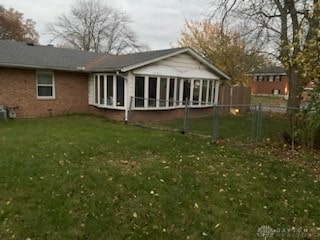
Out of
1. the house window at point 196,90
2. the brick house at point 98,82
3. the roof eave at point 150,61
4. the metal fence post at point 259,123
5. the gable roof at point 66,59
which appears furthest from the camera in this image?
the house window at point 196,90

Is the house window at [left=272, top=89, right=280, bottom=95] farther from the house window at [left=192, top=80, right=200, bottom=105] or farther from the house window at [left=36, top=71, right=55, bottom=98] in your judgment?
the house window at [left=36, top=71, right=55, bottom=98]

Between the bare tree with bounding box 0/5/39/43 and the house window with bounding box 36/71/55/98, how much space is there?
26.0 meters

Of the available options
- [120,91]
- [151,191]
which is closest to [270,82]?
[120,91]

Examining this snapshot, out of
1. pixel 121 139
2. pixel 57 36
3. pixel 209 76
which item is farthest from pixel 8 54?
pixel 57 36

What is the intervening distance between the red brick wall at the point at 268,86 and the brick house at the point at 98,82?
112ft

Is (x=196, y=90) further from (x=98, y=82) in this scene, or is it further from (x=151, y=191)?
(x=151, y=191)

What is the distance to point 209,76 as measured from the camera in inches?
695

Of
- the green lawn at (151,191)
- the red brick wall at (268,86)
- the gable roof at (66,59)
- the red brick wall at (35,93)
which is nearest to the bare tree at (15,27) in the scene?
the gable roof at (66,59)

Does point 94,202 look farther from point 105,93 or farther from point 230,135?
point 105,93

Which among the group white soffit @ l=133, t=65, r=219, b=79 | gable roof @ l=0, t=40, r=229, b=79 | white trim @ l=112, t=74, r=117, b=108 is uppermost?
gable roof @ l=0, t=40, r=229, b=79

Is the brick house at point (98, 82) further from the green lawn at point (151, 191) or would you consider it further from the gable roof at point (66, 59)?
the green lawn at point (151, 191)

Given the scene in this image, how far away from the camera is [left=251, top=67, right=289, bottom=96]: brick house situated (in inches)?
1863

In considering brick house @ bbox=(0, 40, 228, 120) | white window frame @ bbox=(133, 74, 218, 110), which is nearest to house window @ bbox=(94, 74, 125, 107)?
brick house @ bbox=(0, 40, 228, 120)

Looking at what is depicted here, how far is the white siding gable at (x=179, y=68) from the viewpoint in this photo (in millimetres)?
14393
